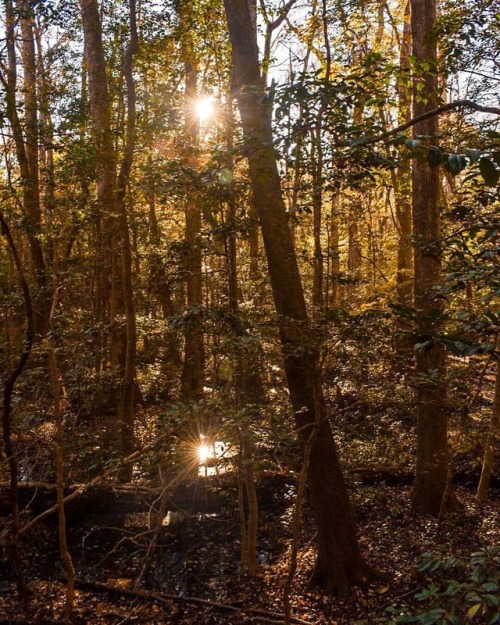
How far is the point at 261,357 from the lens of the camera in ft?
21.3

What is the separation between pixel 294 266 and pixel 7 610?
5.28 metres

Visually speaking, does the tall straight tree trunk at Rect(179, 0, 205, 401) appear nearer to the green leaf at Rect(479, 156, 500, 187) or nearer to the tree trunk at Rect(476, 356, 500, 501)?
the tree trunk at Rect(476, 356, 500, 501)

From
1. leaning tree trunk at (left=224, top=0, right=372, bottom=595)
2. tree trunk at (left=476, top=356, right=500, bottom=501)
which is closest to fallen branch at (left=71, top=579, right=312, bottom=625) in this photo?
leaning tree trunk at (left=224, top=0, right=372, bottom=595)

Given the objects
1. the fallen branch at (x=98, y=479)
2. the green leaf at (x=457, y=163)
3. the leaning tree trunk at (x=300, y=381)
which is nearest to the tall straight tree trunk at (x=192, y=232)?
the leaning tree trunk at (x=300, y=381)

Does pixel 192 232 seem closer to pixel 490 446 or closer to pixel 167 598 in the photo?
pixel 490 446

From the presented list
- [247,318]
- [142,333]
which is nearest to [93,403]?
[142,333]

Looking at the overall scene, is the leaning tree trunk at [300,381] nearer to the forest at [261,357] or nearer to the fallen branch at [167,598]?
the forest at [261,357]

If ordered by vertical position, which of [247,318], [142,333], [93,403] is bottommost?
[93,403]

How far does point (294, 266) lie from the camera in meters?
5.95

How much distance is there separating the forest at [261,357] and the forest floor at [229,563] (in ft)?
0.12

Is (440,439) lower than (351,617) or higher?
higher

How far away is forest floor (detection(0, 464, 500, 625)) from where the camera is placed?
19.5ft

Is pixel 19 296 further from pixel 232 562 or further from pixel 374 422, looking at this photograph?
pixel 374 422

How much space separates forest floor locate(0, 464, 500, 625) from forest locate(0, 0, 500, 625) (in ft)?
0.12
